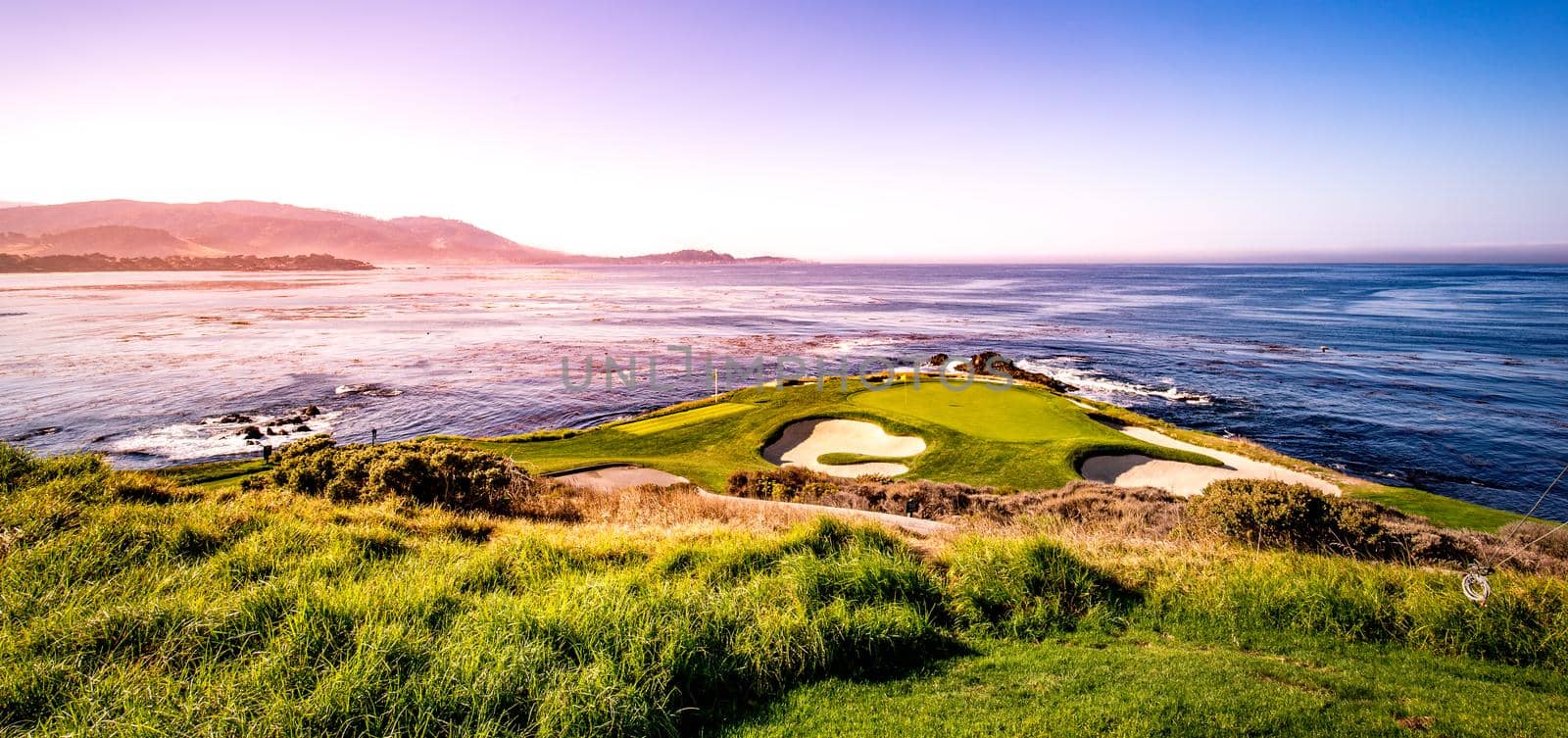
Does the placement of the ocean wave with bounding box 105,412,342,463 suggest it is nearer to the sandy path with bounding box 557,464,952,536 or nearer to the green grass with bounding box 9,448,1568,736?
the sandy path with bounding box 557,464,952,536

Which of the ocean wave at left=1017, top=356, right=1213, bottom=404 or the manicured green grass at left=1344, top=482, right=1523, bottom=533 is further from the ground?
the ocean wave at left=1017, top=356, right=1213, bottom=404

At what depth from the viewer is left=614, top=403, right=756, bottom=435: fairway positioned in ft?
89.4

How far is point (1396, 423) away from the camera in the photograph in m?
29.9

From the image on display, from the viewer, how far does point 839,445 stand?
2534 centimetres

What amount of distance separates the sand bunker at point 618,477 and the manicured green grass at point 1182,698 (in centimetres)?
1357

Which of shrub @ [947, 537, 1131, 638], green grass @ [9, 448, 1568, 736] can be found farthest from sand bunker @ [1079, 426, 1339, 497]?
shrub @ [947, 537, 1131, 638]

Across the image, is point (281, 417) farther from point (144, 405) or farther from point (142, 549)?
point (142, 549)

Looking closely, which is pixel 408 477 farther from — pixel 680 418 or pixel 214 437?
pixel 214 437

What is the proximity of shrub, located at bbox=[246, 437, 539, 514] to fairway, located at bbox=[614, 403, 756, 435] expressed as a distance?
11.1 m

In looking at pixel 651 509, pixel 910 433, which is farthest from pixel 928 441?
pixel 651 509

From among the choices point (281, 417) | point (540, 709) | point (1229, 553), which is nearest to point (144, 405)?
point (281, 417)

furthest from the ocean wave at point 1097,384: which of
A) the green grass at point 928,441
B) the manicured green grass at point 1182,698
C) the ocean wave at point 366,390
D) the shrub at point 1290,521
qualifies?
the ocean wave at point 366,390

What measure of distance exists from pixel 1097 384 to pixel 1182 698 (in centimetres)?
3726

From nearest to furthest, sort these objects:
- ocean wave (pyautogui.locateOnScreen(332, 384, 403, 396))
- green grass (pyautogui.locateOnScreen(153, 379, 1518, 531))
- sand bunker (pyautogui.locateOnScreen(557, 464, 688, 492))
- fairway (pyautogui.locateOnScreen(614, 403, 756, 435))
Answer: sand bunker (pyautogui.locateOnScreen(557, 464, 688, 492)) < green grass (pyautogui.locateOnScreen(153, 379, 1518, 531)) < fairway (pyautogui.locateOnScreen(614, 403, 756, 435)) < ocean wave (pyautogui.locateOnScreen(332, 384, 403, 396))
